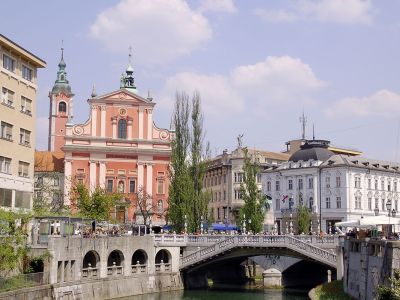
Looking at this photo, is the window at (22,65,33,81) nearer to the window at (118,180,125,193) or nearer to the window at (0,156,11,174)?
the window at (0,156,11,174)

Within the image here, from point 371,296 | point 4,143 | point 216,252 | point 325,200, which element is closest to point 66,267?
point 4,143

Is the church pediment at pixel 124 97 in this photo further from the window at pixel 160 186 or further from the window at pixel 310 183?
the window at pixel 310 183

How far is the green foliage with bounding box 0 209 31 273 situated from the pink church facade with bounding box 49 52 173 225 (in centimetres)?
4421

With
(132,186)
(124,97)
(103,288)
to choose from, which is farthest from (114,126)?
(103,288)

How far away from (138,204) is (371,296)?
51034mm

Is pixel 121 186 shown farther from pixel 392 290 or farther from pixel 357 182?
pixel 392 290

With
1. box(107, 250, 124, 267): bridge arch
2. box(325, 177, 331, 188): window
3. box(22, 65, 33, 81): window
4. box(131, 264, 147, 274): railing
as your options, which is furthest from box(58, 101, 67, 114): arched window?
box(22, 65, 33, 81): window

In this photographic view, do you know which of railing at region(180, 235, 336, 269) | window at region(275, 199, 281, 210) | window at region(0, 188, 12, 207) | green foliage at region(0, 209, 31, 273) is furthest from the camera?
window at region(275, 199, 281, 210)

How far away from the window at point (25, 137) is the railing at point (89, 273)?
33.8ft

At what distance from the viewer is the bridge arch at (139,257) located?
60.1 meters

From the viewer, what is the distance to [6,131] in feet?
161

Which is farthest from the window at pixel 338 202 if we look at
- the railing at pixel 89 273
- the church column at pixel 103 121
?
the railing at pixel 89 273

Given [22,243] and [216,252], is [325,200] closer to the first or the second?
[216,252]

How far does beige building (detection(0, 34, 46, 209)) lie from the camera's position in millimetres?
48469
